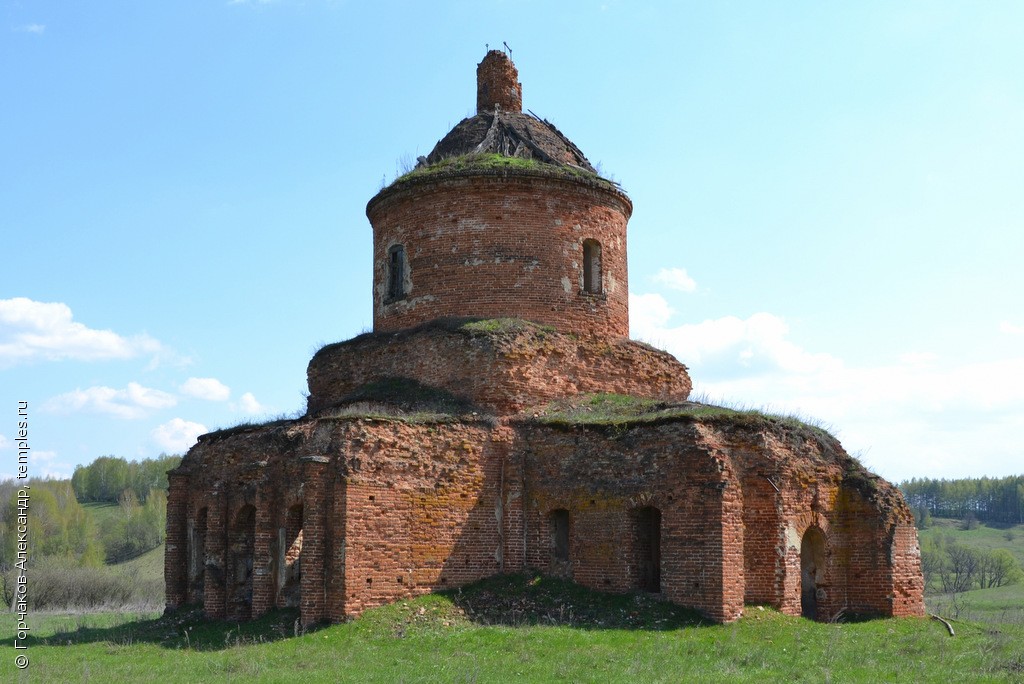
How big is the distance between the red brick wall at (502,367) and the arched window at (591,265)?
128cm

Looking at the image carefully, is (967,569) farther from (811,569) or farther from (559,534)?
→ (559,534)

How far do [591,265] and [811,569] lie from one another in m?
7.18

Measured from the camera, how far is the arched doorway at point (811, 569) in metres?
15.6

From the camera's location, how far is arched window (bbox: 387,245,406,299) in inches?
760

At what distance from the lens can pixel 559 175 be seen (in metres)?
19.0

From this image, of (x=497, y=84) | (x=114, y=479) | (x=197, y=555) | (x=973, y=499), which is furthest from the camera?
(x=973, y=499)

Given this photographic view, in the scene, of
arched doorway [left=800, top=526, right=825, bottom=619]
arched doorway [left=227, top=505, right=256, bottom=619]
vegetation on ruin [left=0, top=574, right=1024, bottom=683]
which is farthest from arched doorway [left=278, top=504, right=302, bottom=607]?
arched doorway [left=800, top=526, right=825, bottom=619]

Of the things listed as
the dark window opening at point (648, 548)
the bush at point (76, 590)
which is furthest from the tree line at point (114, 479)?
the dark window opening at point (648, 548)

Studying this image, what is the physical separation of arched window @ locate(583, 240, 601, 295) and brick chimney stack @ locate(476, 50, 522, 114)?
167 inches

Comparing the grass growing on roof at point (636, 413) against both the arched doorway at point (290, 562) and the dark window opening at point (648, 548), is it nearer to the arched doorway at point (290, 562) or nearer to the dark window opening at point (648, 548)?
the dark window opening at point (648, 548)

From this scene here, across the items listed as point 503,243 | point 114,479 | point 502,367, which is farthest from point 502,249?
point 114,479

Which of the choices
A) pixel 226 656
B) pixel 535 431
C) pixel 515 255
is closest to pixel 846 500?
pixel 535 431

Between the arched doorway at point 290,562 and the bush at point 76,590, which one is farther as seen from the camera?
the bush at point 76,590

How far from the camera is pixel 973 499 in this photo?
281 feet
